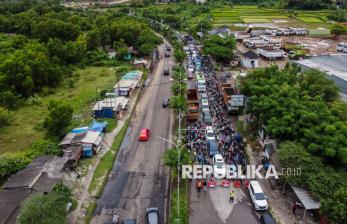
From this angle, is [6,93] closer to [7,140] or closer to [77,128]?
→ [7,140]

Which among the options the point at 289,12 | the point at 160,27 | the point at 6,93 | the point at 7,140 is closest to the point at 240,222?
the point at 7,140

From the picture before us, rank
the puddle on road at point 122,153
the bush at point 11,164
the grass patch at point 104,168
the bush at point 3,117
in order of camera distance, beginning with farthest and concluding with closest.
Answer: the bush at point 3,117 → the puddle on road at point 122,153 → the bush at point 11,164 → the grass patch at point 104,168

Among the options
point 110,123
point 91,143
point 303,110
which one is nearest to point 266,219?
point 303,110

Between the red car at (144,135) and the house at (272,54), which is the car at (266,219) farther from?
the house at (272,54)

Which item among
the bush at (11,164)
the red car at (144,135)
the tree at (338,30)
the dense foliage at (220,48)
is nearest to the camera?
the bush at (11,164)

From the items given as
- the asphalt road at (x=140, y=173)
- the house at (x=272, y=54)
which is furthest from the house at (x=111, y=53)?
the house at (x=272, y=54)
